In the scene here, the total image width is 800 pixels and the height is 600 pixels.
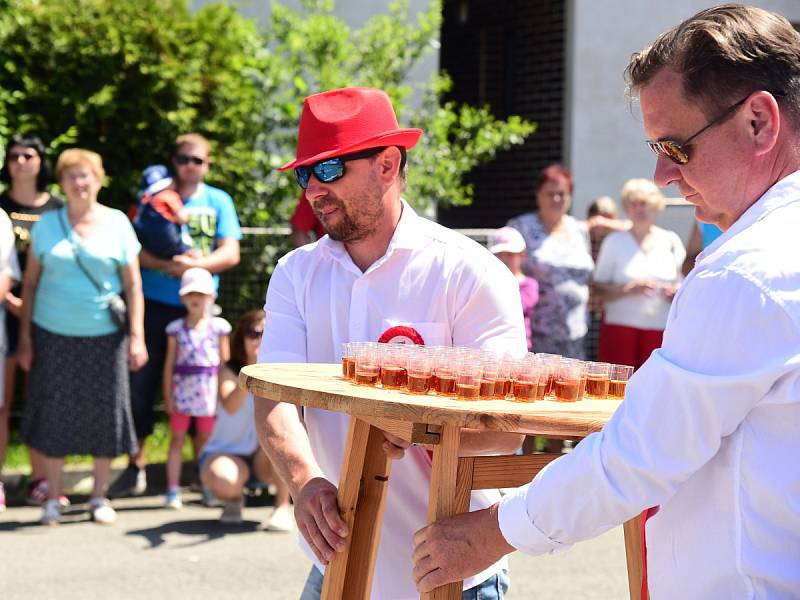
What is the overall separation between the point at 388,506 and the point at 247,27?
8553mm

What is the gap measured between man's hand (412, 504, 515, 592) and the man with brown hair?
0.29 ft

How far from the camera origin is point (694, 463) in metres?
2.02

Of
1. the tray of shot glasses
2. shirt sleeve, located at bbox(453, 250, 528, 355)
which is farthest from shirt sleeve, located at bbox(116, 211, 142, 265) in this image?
the tray of shot glasses

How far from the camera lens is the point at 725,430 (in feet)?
6.56

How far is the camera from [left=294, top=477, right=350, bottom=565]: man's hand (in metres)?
3.08

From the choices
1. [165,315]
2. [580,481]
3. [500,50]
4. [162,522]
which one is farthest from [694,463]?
[500,50]

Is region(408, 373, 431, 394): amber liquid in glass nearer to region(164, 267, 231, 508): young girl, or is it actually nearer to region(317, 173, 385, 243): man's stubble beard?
region(317, 173, 385, 243): man's stubble beard

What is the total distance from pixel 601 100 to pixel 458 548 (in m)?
12.3

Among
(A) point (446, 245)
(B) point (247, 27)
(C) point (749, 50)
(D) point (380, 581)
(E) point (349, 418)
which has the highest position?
(B) point (247, 27)

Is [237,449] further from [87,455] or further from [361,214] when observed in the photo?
[361,214]

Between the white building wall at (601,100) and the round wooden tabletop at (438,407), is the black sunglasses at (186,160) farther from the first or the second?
the white building wall at (601,100)

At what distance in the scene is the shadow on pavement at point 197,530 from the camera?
7.53 metres

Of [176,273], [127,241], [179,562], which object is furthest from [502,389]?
[176,273]

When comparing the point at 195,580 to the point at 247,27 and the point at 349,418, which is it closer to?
the point at 349,418
